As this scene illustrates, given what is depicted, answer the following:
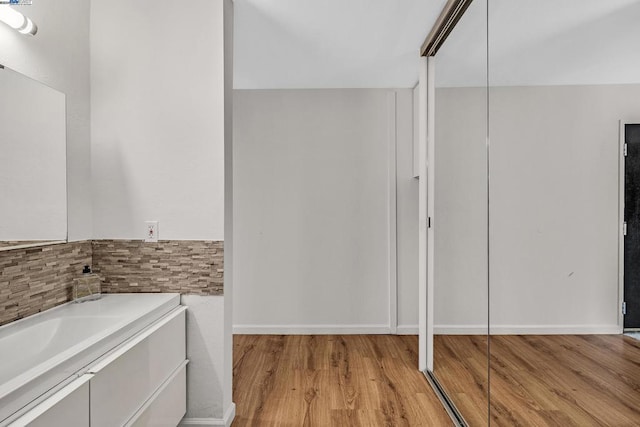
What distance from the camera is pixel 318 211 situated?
12.5 feet

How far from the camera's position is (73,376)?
1157 mm

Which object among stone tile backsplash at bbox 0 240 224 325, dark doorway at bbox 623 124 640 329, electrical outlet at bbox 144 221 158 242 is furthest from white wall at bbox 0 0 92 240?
dark doorway at bbox 623 124 640 329

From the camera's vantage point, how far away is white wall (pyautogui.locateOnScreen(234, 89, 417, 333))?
3.80 meters

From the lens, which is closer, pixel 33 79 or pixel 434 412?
pixel 33 79

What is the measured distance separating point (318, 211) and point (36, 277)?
2.49 meters

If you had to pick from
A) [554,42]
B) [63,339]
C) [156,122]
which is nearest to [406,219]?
[156,122]

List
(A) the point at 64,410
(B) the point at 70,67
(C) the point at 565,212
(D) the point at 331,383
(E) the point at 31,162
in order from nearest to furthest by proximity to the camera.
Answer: (A) the point at 64,410
(C) the point at 565,212
(E) the point at 31,162
(B) the point at 70,67
(D) the point at 331,383

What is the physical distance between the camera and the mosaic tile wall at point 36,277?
1487 mm

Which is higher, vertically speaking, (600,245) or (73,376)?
(600,245)

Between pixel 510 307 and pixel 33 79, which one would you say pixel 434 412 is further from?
pixel 33 79

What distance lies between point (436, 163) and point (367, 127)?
134 cm

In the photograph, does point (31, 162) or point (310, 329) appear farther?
point (310, 329)

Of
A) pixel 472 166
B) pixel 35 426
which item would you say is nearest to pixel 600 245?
pixel 472 166

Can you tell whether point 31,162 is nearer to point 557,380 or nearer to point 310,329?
point 557,380
